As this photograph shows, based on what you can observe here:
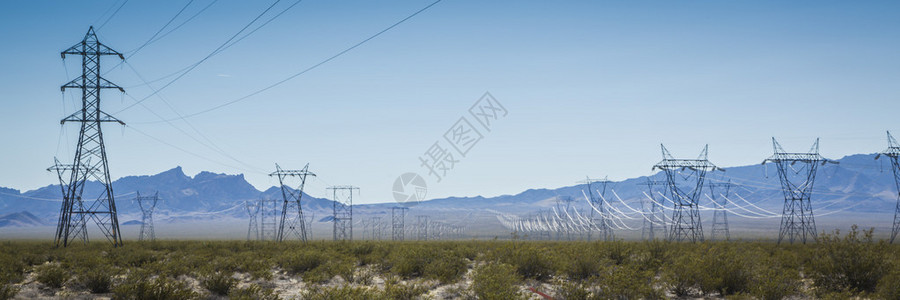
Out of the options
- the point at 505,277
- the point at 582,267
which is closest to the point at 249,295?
the point at 505,277

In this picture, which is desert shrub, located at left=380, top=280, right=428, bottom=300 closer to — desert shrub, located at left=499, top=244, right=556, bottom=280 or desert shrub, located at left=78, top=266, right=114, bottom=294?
desert shrub, located at left=499, top=244, right=556, bottom=280

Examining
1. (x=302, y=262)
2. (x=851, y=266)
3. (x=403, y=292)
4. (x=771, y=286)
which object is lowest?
(x=403, y=292)

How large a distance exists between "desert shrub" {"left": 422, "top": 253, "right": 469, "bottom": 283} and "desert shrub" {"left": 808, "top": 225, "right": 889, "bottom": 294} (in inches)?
385

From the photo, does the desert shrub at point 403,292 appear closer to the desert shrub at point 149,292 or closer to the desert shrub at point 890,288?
the desert shrub at point 149,292

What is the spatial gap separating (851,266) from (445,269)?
10971mm

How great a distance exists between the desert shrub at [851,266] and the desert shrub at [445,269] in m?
9.78

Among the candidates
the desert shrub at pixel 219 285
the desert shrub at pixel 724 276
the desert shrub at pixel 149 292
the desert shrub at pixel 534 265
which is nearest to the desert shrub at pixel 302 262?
the desert shrub at pixel 219 285

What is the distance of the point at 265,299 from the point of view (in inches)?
487

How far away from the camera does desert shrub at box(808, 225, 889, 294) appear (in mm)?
13797

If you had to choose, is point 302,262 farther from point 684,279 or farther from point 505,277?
point 684,279

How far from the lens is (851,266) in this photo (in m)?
13.9

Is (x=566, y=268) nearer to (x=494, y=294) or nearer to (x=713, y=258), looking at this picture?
(x=713, y=258)

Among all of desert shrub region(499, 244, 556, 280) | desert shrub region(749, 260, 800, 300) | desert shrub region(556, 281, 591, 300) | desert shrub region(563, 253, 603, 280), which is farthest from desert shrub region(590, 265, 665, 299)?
desert shrub region(499, 244, 556, 280)

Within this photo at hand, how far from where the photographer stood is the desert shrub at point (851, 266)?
45.3 ft
